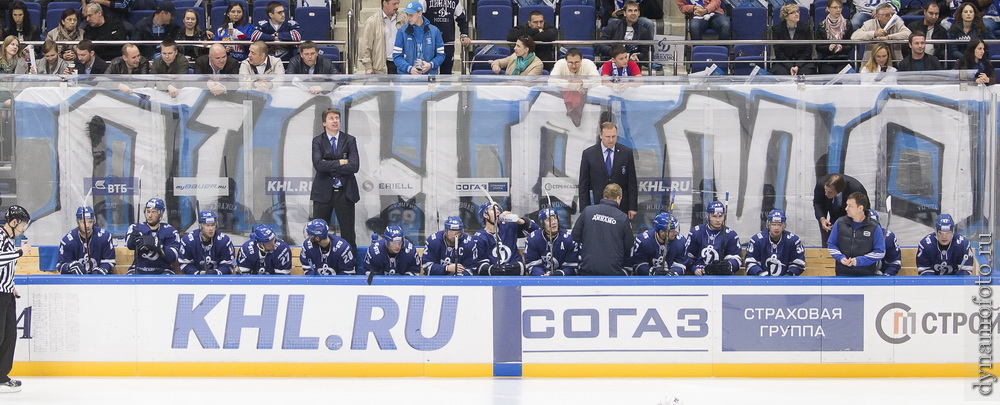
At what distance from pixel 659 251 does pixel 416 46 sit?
117 inches

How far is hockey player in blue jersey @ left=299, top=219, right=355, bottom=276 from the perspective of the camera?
9.41 meters

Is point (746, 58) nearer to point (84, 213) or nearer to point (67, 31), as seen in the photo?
point (84, 213)

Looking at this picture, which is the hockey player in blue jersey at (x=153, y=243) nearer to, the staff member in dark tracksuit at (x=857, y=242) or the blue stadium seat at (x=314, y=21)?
the blue stadium seat at (x=314, y=21)

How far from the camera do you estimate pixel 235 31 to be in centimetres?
1194

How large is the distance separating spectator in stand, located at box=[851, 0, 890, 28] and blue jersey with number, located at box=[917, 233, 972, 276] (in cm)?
328

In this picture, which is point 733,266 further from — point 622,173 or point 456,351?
point 456,351

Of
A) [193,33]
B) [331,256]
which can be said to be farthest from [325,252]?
[193,33]

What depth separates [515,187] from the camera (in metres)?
10.5

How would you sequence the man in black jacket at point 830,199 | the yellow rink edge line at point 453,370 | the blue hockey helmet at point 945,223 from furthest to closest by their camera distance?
the man in black jacket at point 830,199 → the blue hockey helmet at point 945,223 → the yellow rink edge line at point 453,370

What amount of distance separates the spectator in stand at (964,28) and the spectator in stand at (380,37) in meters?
5.08

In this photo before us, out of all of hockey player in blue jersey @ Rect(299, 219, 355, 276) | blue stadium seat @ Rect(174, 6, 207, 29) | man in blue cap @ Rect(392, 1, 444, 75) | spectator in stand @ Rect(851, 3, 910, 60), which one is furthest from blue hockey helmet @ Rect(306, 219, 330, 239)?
spectator in stand @ Rect(851, 3, 910, 60)

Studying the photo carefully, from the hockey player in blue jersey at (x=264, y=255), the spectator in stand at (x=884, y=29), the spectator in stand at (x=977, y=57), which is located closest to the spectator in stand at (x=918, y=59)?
the spectator in stand at (x=977, y=57)

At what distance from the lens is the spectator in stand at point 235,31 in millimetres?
11852

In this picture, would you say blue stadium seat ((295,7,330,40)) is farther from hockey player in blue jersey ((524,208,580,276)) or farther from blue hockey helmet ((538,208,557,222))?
hockey player in blue jersey ((524,208,580,276))
